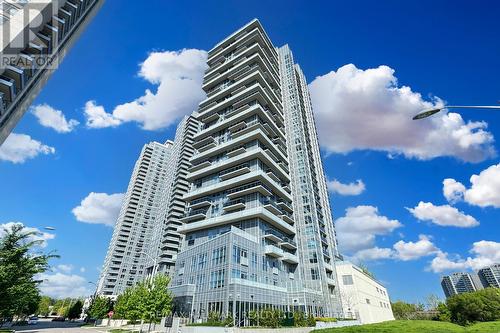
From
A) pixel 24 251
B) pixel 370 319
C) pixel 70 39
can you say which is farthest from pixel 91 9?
pixel 370 319

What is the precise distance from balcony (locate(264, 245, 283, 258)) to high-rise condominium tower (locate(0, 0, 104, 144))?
4105cm

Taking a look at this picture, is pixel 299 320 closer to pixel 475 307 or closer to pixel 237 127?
pixel 237 127

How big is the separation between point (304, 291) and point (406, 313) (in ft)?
347

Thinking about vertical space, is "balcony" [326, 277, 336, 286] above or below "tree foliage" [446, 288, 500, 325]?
above

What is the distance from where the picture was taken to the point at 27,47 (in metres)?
17.0

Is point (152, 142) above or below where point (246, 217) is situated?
above

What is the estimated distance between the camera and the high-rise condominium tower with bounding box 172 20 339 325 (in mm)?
42344

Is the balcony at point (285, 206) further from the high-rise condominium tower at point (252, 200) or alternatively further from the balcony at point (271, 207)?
the balcony at point (271, 207)

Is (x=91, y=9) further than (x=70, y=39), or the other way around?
(x=91, y=9)

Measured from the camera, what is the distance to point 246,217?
50375 millimetres

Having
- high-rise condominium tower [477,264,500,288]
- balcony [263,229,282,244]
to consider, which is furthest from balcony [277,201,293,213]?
high-rise condominium tower [477,264,500,288]

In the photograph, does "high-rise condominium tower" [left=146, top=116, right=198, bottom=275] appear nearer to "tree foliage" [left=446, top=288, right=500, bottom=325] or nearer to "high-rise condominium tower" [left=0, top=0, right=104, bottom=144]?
"high-rise condominium tower" [left=0, top=0, right=104, bottom=144]

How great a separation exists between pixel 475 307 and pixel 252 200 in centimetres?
6109

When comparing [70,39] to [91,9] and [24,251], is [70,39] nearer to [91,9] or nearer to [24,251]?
[91,9]
